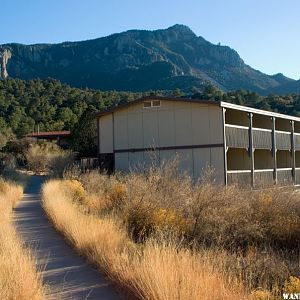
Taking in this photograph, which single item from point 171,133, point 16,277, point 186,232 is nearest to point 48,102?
point 171,133

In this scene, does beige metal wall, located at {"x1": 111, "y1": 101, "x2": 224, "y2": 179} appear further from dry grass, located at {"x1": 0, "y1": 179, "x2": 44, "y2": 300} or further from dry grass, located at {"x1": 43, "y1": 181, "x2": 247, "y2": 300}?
dry grass, located at {"x1": 0, "y1": 179, "x2": 44, "y2": 300}

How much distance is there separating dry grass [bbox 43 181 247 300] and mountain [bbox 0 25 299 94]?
342 feet

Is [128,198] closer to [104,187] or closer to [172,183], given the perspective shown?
[172,183]

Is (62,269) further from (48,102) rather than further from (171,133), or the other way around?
(48,102)

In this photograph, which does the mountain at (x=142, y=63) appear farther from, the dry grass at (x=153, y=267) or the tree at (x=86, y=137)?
the dry grass at (x=153, y=267)

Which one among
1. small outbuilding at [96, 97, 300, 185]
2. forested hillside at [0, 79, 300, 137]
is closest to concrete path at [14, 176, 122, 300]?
small outbuilding at [96, 97, 300, 185]

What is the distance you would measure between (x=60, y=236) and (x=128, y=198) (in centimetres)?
211

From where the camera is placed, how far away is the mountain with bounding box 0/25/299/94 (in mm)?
128875

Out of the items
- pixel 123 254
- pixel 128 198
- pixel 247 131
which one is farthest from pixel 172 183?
pixel 247 131

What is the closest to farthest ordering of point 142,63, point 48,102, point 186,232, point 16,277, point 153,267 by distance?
point 16,277, point 153,267, point 186,232, point 48,102, point 142,63

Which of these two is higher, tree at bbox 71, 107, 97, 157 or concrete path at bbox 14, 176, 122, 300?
tree at bbox 71, 107, 97, 157

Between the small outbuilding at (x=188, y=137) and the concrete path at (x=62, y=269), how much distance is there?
14071mm

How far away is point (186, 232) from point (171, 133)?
62.5 ft

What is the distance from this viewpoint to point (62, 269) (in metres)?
9.48
